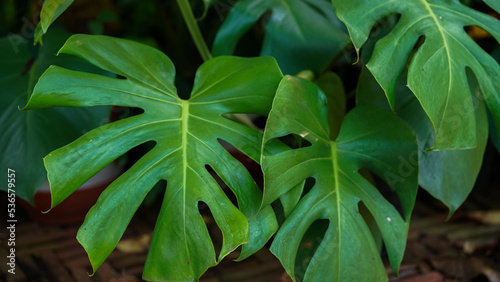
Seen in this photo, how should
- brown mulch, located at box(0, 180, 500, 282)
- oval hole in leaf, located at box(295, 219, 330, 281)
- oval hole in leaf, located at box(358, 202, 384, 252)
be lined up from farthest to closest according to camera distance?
brown mulch, located at box(0, 180, 500, 282) → oval hole in leaf, located at box(358, 202, 384, 252) → oval hole in leaf, located at box(295, 219, 330, 281)

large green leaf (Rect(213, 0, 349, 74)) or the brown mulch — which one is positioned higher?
large green leaf (Rect(213, 0, 349, 74))

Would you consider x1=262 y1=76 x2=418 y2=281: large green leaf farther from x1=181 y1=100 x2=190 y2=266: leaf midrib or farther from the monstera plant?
x1=181 y1=100 x2=190 y2=266: leaf midrib

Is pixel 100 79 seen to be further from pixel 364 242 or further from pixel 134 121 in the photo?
pixel 364 242

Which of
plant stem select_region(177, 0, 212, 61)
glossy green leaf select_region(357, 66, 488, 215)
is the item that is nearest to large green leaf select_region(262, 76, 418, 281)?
glossy green leaf select_region(357, 66, 488, 215)

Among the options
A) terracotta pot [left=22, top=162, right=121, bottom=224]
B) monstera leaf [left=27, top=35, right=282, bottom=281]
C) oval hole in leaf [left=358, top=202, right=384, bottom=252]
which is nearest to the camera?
monstera leaf [left=27, top=35, right=282, bottom=281]

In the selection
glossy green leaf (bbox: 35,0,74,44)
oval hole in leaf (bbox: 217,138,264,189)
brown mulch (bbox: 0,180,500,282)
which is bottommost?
brown mulch (bbox: 0,180,500,282)

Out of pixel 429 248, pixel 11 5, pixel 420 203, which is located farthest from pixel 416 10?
pixel 11 5

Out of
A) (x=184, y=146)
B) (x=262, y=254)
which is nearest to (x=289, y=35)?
(x=184, y=146)
